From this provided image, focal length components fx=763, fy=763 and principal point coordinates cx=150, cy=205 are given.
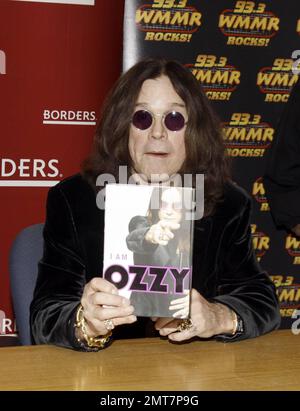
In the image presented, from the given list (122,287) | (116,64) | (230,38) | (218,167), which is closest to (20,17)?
(116,64)

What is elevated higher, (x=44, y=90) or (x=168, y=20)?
(x=168, y=20)

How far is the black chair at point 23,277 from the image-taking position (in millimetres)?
2297

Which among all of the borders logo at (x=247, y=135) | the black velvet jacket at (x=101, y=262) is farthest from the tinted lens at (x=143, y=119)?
the borders logo at (x=247, y=135)

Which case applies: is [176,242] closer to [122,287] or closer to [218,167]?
[122,287]

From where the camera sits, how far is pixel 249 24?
396 centimetres

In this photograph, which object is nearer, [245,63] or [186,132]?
[186,132]

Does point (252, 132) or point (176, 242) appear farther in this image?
A: point (252, 132)

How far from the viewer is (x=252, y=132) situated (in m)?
4.05

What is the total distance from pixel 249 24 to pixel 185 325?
233cm

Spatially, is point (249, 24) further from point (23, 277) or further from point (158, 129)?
point (23, 277)

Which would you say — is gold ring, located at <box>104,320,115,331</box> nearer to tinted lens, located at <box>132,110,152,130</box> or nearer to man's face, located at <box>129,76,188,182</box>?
man's face, located at <box>129,76,188,182</box>

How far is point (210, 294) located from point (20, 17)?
6.37 feet

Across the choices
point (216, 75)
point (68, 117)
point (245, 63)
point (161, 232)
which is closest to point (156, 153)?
point (161, 232)

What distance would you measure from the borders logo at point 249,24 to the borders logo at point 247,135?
1.26 feet
